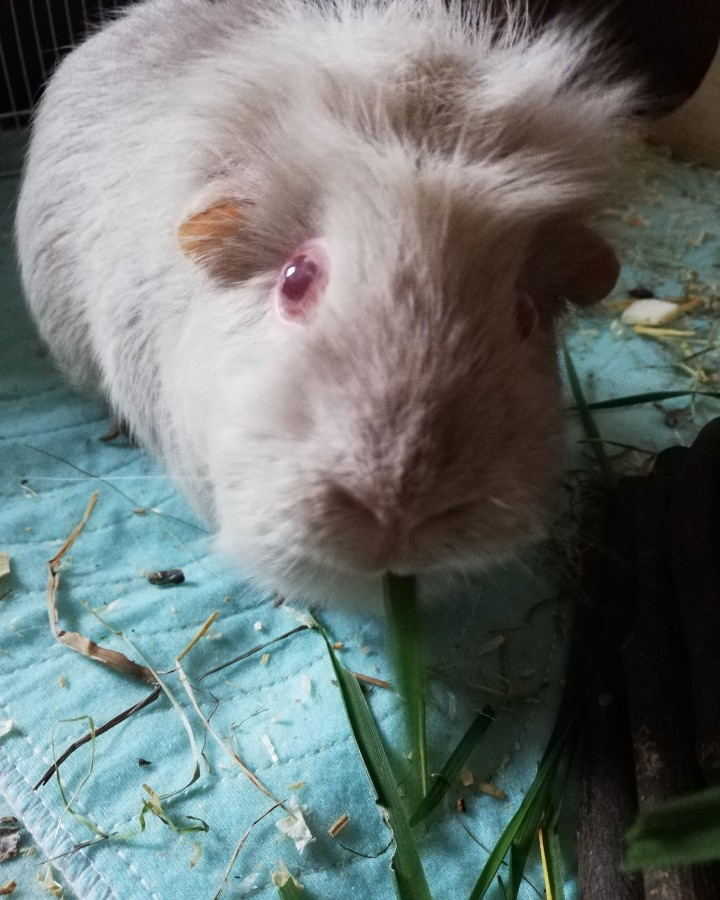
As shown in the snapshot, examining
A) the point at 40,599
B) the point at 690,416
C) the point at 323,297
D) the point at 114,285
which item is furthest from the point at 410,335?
the point at 690,416

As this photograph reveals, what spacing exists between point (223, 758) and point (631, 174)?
99 centimetres

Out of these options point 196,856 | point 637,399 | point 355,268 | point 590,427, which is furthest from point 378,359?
point 637,399

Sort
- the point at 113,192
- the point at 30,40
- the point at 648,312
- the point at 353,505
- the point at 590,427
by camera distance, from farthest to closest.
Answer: the point at 30,40
the point at 648,312
the point at 590,427
the point at 113,192
the point at 353,505

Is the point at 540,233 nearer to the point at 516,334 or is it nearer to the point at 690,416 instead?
the point at 516,334

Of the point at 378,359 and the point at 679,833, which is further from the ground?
the point at 378,359

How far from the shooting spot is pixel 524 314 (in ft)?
3.11

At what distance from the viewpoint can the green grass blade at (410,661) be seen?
93 cm

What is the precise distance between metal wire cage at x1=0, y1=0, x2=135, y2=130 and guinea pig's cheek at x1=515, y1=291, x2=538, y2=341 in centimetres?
150

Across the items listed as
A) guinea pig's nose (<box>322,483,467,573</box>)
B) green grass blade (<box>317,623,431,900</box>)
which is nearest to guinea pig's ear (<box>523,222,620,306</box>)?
guinea pig's nose (<box>322,483,467,573</box>)

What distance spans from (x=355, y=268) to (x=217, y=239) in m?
0.21

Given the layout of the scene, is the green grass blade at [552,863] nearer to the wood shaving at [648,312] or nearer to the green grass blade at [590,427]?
the green grass blade at [590,427]

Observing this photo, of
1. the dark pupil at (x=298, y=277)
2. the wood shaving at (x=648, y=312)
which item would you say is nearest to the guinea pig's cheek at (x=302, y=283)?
the dark pupil at (x=298, y=277)

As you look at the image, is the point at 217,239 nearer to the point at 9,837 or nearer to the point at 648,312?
the point at 9,837

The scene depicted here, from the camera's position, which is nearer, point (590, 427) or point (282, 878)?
point (282, 878)
